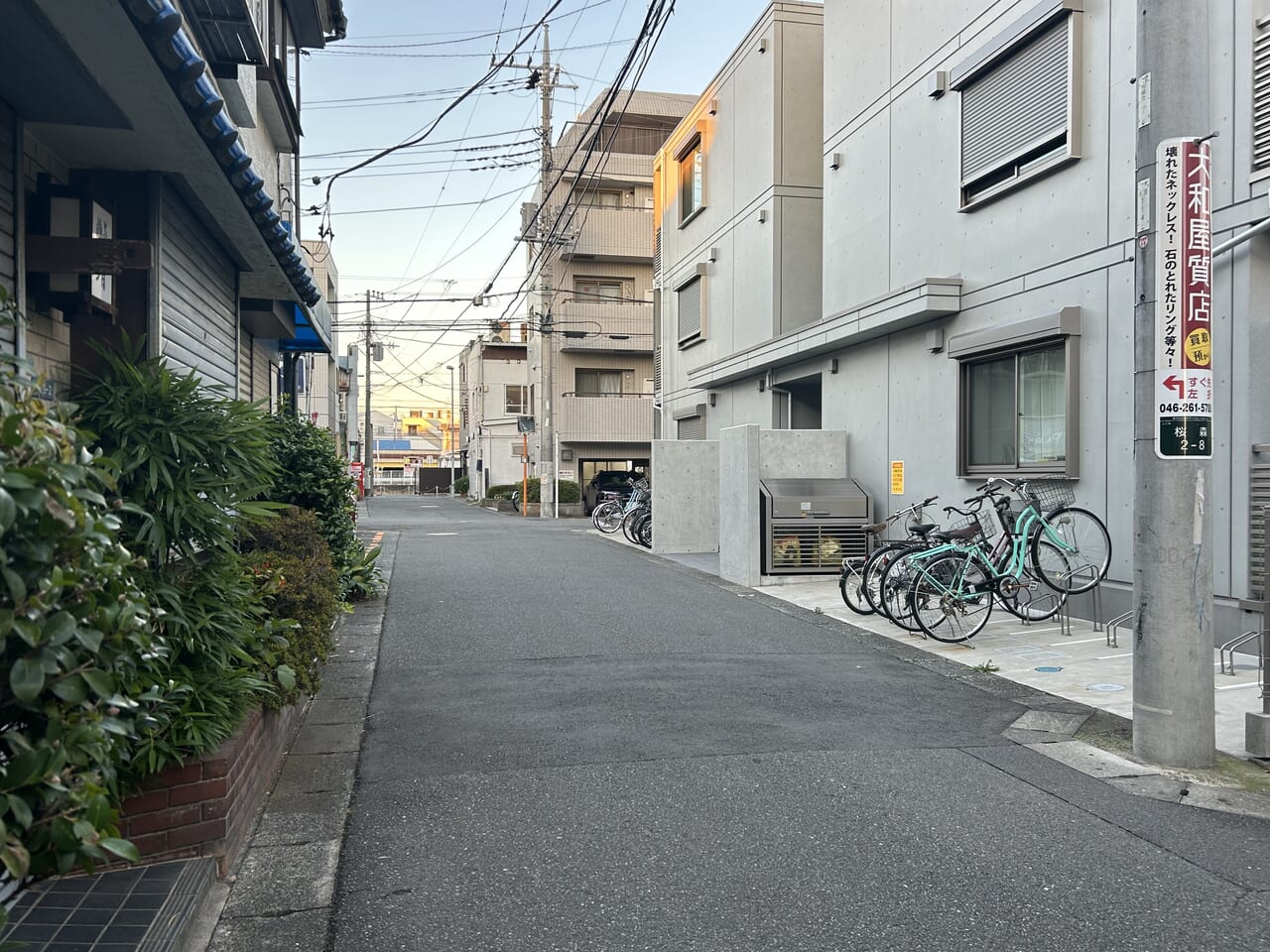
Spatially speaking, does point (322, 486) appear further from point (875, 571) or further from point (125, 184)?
point (875, 571)

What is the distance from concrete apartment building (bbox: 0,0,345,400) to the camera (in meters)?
3.68

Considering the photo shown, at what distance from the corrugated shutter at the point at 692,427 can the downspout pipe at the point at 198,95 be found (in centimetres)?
1506

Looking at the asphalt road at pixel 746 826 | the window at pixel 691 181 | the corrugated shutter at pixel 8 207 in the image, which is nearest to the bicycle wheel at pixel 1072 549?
the asphalt road at pixel 746 826

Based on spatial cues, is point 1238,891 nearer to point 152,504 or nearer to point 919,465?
point 152,504

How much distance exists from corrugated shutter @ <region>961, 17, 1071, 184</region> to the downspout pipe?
24.6 ft

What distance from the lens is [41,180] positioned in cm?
467

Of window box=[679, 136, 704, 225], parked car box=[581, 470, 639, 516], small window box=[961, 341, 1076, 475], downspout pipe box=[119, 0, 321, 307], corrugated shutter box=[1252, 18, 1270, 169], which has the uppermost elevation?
window box=[679, 136, 704, 225]

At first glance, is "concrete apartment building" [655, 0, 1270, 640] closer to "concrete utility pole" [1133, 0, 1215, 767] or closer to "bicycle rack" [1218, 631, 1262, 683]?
"bicycle rack" [1218, 631, 1262, 683]

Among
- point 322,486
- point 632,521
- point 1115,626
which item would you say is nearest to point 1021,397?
point 1115,626

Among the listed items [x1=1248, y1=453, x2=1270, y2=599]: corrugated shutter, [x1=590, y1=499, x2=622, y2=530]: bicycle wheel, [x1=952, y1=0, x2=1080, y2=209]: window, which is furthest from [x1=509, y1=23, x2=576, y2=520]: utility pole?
[x1=1248, y1=453, x2=1270, y2=599]: corrugated shutter

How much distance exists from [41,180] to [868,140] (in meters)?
11.1

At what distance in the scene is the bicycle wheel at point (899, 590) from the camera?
8.80 meters

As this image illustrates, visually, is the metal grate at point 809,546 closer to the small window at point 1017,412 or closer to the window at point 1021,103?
the small window at point 1017,412

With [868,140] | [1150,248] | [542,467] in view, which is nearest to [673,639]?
[1150,248]
